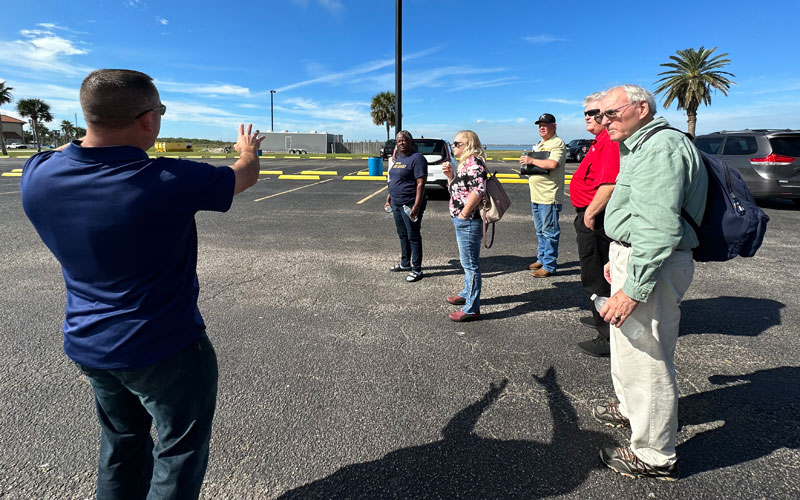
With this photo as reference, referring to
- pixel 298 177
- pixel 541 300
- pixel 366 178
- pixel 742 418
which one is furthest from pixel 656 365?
pixel 298 177

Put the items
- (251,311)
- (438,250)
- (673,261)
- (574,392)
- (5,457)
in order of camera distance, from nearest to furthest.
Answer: (673,261) < (5,457) < (574,392) < (251,311) < (438,250)

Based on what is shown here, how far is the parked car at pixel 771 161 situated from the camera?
956 centimetres

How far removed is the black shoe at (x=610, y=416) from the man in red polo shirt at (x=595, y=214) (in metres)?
0.79

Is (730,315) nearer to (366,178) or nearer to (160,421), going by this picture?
(160,421)

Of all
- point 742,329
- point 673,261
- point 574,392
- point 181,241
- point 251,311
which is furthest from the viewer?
point 251,311

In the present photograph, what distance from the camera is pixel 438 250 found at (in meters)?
6.66

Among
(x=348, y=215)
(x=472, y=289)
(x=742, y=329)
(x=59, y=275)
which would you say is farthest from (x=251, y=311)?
(x=348, y=215)

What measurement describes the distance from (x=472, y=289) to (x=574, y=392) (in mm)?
1316

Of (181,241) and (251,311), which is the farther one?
(251,311)

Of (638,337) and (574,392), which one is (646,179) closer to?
(638,337)

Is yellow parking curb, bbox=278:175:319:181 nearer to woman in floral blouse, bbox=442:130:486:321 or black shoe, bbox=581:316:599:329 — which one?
woman in floral blouse, bbox=442:130:486:321

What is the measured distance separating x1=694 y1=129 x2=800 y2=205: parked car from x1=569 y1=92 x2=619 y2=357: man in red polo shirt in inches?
322

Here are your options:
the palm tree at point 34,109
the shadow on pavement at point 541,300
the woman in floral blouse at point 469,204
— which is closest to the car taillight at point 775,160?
the shadow on pavement at point 541,300

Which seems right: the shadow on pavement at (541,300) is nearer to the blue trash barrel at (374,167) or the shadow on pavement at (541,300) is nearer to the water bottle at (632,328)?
the water bottle at (632,328)
